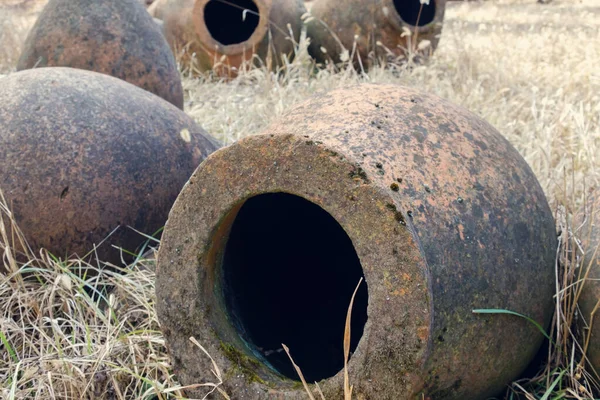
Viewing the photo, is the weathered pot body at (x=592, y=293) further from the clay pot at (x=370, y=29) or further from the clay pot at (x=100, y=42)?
the clay pot at (x=370, y=29)

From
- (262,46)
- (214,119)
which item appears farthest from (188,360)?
(262,46)

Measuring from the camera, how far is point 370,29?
5.93 meters

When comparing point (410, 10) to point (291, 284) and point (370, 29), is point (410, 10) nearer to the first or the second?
point (370, 29)

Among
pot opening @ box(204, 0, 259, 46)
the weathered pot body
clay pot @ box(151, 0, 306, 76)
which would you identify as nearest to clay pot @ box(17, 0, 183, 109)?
clay pot @ box(151, 0, 306, 76)

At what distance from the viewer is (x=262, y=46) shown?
6.23 metres

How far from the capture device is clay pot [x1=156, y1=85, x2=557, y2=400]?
1.50 m

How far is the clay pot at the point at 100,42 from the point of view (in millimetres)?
3672

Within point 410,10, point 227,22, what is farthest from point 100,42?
point 410,10

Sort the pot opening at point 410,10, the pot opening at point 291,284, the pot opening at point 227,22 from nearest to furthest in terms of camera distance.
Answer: the pot opening at point 291,284 → the pot opening at point 410,10 → the pot opening at point 227,22

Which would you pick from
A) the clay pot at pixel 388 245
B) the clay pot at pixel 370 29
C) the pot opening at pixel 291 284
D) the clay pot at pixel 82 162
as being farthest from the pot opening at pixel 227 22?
the clay pot at pixel 388 245

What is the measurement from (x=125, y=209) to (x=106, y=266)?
260 mm

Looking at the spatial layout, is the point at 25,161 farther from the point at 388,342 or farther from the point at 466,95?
the point at 466,95

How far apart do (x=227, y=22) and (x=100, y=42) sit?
3.87 metres

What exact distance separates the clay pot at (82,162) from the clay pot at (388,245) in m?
0.63
